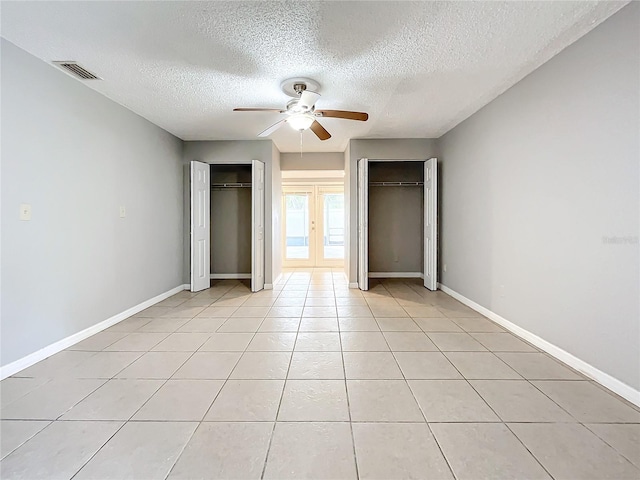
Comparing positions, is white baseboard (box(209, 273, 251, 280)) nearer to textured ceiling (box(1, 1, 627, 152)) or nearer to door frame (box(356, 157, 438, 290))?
door frame (box(356, 157, 438, 290))

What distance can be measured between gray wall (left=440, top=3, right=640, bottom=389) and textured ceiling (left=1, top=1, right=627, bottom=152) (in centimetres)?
24

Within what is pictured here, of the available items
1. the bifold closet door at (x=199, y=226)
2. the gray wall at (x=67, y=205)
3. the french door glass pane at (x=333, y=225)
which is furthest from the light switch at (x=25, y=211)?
the french door glass pane at (x=333, y=225)

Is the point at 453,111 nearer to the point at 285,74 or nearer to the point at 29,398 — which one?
the point at 285,74

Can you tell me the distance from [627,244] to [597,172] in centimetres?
51

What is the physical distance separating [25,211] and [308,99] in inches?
94.2

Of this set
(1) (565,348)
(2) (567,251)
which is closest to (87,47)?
(2) (567,251)

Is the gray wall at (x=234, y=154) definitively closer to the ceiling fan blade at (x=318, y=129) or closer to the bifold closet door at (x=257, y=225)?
the bifold closet door at (x=257, y=225)

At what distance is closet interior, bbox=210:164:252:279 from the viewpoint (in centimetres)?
609

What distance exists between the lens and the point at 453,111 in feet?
12.6

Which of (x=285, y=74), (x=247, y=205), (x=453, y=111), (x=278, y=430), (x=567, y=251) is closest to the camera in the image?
(x=278, y=430)

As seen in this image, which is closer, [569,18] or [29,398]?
[29,398]

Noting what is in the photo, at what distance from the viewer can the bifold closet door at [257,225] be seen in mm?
4945

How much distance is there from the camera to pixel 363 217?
506cm

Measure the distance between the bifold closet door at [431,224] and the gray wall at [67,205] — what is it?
13.0 feet
